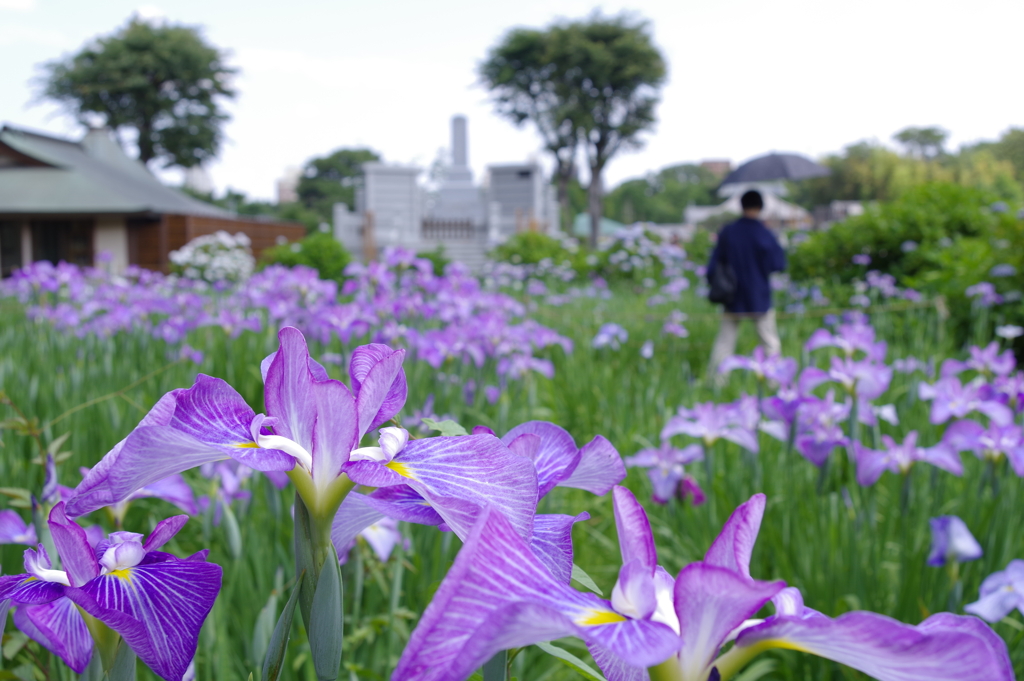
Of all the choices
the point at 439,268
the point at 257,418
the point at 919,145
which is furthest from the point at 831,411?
the point at 919,145

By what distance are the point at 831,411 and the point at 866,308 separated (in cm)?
507

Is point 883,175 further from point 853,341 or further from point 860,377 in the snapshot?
point 860,377

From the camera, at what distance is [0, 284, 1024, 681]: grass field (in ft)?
4.68

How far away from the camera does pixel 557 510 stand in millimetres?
2527

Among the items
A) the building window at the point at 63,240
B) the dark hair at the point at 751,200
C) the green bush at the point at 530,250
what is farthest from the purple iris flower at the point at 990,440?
the building window at the point at 63,240

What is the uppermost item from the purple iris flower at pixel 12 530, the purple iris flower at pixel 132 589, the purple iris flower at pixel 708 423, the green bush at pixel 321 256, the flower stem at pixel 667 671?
the green bush at pixel 321 256

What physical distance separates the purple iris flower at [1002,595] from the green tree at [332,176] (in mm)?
56093

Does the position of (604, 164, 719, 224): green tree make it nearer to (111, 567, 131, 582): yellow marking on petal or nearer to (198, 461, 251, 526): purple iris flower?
(198, 461, 251, 526): purple iris flower

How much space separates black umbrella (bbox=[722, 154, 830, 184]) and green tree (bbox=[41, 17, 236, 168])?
3006 centimetres

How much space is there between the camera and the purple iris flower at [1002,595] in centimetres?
109

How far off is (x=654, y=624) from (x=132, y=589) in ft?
1.01

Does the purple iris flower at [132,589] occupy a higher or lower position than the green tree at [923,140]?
lower

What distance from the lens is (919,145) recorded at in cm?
7269

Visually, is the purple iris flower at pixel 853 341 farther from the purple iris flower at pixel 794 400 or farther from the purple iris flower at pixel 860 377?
the purple iris flower at pixel 794 400
